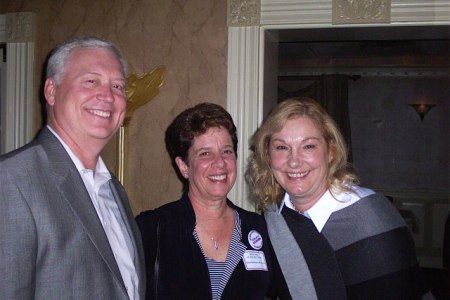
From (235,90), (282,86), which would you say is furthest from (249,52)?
(282,86)

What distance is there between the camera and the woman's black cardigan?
1864mm

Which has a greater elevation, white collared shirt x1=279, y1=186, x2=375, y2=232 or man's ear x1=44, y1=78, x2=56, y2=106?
man's ear x1=44, y1=78, x2=56, y2=106

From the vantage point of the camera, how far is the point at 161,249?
6.37 ft

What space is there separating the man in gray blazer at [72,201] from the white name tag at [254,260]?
0.50 metres

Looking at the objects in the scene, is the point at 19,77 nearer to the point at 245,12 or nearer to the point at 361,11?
the point at 245,12

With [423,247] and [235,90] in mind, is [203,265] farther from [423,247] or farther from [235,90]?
[423,247]

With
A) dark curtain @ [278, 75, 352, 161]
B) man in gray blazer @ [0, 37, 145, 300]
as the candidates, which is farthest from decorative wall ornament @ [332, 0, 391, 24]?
dark curtain @ [278, 75, 352, 161]

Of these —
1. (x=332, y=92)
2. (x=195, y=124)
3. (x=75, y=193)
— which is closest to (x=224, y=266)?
(x=195, y=124)

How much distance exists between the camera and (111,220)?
1.60 m

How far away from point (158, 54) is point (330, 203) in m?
1.73

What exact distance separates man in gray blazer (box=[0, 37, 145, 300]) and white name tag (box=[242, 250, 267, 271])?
497 millimetres

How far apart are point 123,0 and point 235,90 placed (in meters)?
1.01

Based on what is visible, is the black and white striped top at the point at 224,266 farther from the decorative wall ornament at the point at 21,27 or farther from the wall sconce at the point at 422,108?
the wall sconce at the point at 422,108

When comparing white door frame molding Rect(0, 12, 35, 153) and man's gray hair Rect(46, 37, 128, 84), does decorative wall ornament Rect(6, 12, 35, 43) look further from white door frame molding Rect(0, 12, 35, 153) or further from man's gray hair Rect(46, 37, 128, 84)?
man's gray hair Rect(46, 37, 128, 84)
